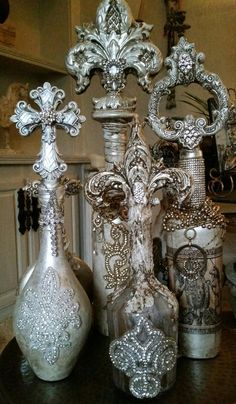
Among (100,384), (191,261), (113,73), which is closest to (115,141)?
(113,73)

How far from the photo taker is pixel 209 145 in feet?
5.25

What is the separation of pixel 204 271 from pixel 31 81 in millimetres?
2046

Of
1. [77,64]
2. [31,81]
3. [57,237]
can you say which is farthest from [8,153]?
[57,237]

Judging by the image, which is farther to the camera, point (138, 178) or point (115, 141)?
point (115, 141)

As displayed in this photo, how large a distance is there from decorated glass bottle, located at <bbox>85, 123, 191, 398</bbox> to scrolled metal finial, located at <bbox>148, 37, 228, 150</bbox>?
8 centimetres

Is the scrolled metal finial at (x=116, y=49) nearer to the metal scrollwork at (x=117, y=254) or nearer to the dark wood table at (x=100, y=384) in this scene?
the metal scrollwork at (x=117, y=254)

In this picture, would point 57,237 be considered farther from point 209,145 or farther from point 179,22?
point 179,22

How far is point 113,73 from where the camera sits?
0.60m

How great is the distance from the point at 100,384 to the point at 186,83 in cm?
40

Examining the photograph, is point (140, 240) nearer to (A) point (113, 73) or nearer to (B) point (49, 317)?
(B) point (49, 317)

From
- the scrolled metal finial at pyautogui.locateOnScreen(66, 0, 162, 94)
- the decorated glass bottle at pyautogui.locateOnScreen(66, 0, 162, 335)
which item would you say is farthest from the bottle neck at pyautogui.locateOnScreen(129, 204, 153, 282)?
the scrolled metal finial at pyautogui.locateOnScreen(66, 0, 162, 94)

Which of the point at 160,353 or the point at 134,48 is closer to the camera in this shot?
the point at 160,353

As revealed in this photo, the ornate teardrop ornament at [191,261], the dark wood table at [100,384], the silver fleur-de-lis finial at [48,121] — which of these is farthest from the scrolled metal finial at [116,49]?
the dark wood table at [100,384]

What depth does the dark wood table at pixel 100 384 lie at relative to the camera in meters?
0.48
